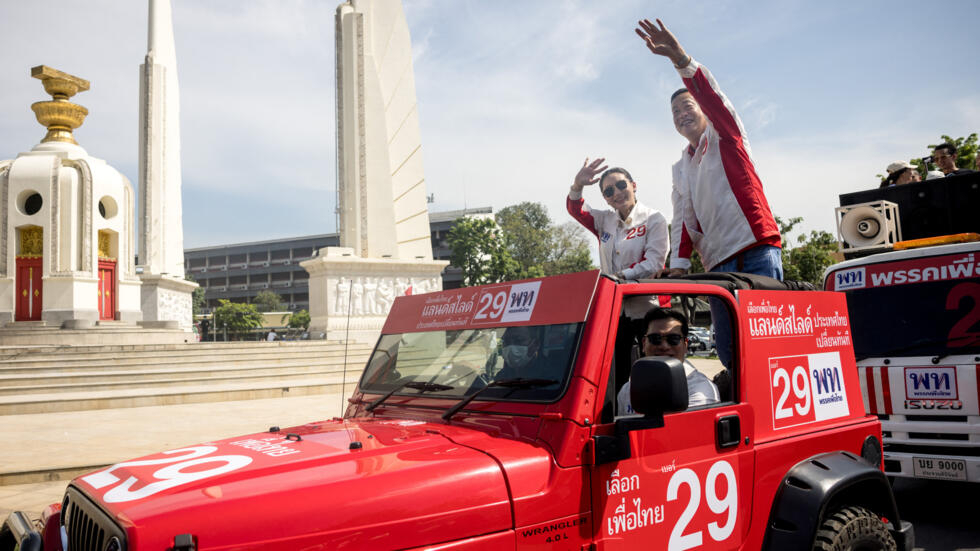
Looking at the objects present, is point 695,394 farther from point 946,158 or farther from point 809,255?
point 809,255

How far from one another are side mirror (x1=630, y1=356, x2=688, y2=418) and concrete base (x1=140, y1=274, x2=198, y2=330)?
1267 inches

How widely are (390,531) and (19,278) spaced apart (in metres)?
29.7

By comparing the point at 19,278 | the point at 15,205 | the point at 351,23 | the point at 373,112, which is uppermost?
the point at 351,23

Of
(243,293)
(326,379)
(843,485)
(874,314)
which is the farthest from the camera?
(243,293)

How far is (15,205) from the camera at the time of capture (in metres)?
25.6

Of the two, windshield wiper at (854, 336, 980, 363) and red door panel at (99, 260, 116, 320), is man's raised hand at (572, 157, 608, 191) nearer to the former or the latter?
windshield wiper at (854, 336, 980, 363)

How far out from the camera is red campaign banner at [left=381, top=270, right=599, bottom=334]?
8.59 feet

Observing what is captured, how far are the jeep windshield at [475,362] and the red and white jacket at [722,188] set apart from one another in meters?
1.84

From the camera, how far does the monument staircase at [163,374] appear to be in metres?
13.3

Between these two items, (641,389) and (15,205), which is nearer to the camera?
(641,389)

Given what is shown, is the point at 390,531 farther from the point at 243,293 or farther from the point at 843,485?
the point at 243,293

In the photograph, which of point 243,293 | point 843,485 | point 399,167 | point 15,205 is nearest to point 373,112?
point 399,167

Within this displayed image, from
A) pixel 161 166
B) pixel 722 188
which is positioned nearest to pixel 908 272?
pixel 722 188

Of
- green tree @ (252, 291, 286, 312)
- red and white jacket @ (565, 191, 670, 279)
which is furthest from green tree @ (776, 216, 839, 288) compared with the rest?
green tree @ (252, 291, 286, 312)
